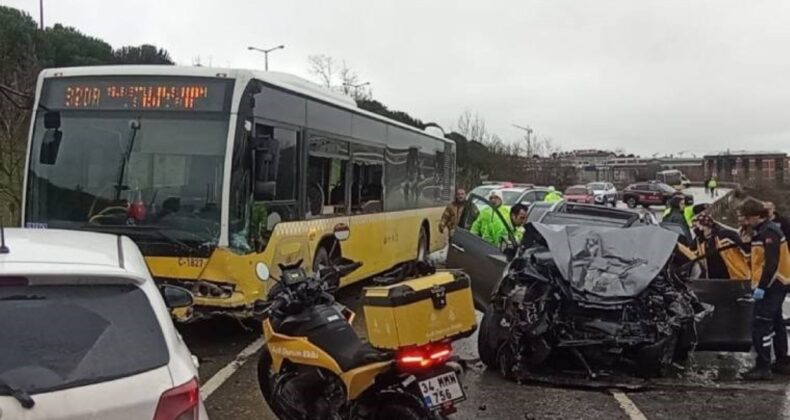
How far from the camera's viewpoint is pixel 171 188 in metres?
8.06

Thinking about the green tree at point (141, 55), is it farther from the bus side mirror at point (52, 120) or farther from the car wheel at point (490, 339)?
the car wheel at point (490, 339)

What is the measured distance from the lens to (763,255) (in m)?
7.68

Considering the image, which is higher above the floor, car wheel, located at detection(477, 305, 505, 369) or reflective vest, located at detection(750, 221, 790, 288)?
reflective vest, located at detection(750, 221, 790, 288)

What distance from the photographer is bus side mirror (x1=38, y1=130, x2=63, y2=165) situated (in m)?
8.25

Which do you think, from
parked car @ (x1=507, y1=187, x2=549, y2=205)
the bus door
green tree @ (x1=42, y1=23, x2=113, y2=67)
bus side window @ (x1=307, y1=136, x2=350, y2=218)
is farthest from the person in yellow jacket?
green tree @ (x1=42, y1=23, x2=113, y2=67)

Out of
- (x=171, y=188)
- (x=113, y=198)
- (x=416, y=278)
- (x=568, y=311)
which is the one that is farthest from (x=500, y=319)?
(x=113, y=198)

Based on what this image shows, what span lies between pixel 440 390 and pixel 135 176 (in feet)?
15.5

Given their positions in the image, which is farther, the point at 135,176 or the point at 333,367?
the point at 135,176

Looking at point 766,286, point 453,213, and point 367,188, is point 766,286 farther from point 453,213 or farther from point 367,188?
point 453,213

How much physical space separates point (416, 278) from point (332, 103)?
5891 mm

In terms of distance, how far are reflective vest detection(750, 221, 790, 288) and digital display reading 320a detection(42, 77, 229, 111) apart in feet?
17.5

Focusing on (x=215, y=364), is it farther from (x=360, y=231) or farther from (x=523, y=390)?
(x=360, y=231)

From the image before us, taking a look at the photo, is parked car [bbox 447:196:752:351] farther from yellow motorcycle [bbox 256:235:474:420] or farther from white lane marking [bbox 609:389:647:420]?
yellow motorcycle [bbox 256:235:474:420]

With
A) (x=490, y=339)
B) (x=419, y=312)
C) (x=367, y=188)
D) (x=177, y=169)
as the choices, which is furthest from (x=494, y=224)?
(x=419, y=312)
